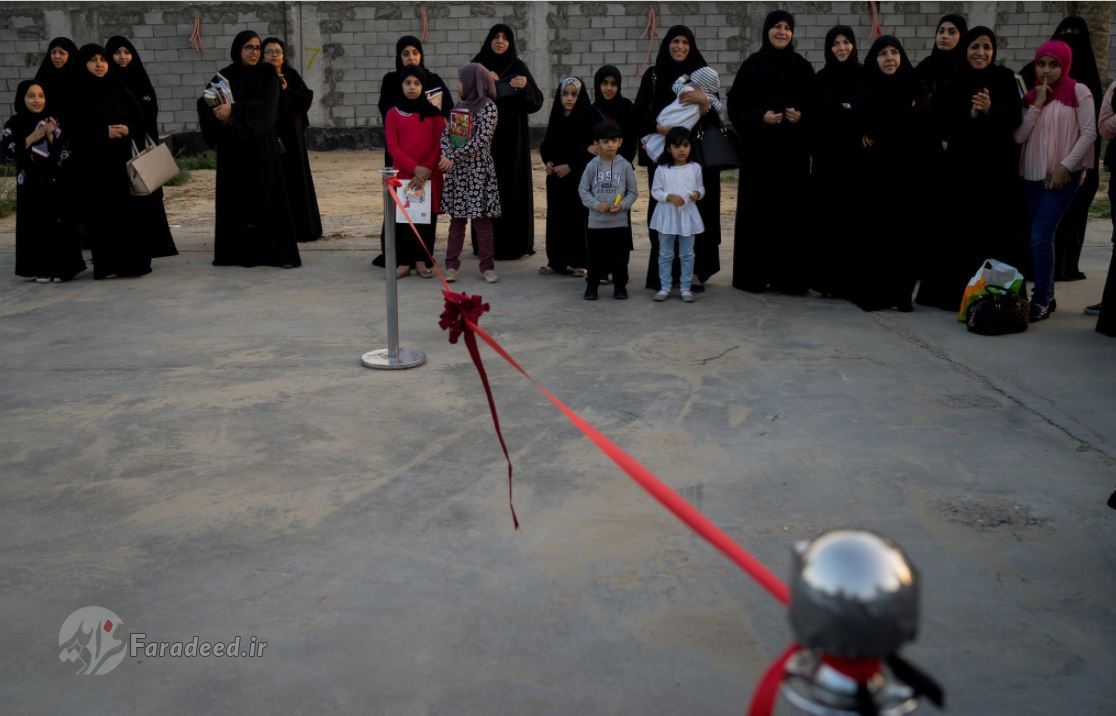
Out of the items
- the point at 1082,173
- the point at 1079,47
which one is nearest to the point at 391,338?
the point at 1082,173

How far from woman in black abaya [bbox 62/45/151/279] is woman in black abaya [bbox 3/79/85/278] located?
0.16 meters

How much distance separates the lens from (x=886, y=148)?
268 inches

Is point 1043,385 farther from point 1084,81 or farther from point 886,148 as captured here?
point 1084,81

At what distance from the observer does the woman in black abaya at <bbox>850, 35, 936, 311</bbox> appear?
6762 mm

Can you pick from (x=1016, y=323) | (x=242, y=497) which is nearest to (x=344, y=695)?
(x=242, y=497)

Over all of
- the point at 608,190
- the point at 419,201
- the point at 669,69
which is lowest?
the point at 419,201

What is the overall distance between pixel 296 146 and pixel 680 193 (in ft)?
12.9

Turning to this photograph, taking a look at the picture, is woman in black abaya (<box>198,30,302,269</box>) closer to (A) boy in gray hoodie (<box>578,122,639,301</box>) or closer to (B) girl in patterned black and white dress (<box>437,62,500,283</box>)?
(B) girl in patterned black and white dress (<box>437,62,500,283</box>)

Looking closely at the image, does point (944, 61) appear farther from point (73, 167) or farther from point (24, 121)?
point (24, 121)

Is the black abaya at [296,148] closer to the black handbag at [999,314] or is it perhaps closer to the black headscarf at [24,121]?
the black headscarf at [24,121]

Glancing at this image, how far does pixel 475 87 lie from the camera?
25.1ft

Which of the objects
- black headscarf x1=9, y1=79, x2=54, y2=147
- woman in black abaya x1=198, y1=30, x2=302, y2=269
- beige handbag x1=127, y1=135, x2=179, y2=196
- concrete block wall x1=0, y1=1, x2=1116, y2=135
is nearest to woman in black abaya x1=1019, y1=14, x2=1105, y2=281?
woman in black abaya x1=198, y1=30, x2=302, y2=269

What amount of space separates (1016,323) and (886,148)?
136 centimetres

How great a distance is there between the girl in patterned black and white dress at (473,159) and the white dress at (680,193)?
51.1 inches
